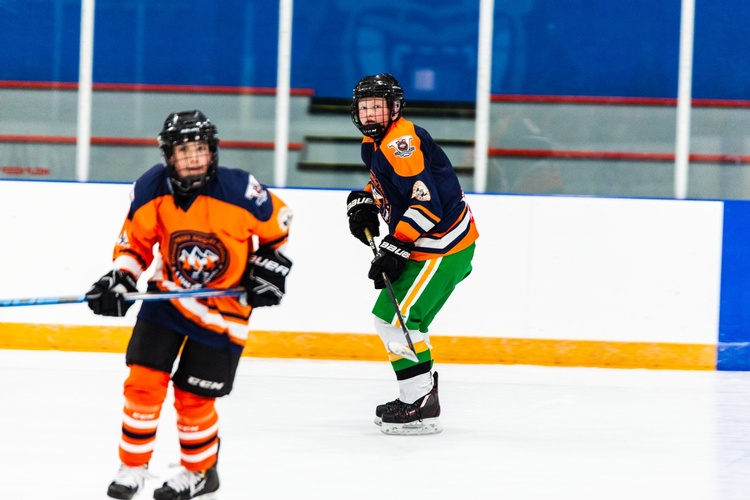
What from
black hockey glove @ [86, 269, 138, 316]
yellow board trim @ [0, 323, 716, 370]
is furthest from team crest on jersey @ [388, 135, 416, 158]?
yellow board trim @ [0, 323, 716, 370]

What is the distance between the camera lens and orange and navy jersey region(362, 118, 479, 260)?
324 cm

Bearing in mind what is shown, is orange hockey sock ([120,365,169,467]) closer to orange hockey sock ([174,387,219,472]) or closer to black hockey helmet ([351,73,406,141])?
orange hockey sock ([174,387,219,472])

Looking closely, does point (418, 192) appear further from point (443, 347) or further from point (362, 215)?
point (443, 347)

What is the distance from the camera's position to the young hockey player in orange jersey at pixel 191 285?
233 centimetres

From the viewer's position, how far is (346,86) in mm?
5039

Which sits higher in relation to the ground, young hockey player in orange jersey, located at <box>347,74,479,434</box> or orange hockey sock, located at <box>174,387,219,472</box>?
young hockey player in orange jersey, located at <box>347,74,479,434</box>

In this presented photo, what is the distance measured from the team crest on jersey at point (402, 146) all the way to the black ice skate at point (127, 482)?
128 cm

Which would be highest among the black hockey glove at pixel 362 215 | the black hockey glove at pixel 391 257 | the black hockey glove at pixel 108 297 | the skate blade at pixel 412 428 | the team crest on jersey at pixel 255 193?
the team crest on jersey at pixel 255 193

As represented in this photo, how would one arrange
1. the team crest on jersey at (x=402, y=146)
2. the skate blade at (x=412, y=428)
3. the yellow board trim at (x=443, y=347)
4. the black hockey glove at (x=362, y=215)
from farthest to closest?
the yellow board trim at (x=443, y=347) → the black hockey glove at (x=362, y=215) → the skate blade at (x=412, y=428) → the team crest on jersey at (x=402, y=146)

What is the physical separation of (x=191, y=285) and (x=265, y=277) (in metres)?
0.18

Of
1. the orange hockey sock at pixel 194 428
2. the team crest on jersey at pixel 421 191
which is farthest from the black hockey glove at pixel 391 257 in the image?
the orange hockey sock at pixel 194 428

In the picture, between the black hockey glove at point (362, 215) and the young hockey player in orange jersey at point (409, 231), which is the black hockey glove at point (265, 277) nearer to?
the young hockey player in orange jersey at point (409, 231)

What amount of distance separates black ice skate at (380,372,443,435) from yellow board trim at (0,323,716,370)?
1.23m

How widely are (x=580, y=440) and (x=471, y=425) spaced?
1.22 feet
